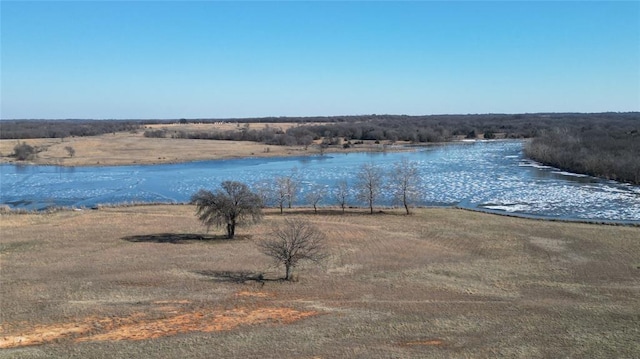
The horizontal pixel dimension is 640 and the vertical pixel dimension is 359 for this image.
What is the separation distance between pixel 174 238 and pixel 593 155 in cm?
5712

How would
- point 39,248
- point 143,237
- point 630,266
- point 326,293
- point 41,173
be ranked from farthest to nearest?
point 41,173
point 143,237
point 39,248
point 630,266
point 326,293

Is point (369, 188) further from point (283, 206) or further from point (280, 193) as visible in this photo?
point (283, 206)

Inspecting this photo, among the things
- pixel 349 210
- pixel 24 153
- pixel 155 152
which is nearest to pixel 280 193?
A: pixel 349 210

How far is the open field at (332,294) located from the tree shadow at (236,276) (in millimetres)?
91

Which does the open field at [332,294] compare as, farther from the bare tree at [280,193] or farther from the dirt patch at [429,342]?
the bare tree at [280,193]

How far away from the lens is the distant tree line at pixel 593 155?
61.1 m

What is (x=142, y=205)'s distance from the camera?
47438mm

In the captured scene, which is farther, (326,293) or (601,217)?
(601,217)

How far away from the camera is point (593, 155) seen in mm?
68375

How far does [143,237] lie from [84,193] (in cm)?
2655

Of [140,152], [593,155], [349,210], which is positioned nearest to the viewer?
[349,210]

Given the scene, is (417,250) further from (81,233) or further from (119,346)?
(81,233)

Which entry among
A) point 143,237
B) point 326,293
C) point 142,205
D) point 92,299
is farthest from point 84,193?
point 326,293

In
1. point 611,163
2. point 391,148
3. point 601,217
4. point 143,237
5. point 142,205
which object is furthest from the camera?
point 391,148
